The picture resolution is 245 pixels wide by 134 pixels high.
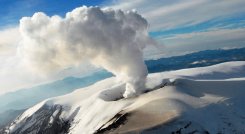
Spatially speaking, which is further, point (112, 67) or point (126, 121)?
point (112, 67)

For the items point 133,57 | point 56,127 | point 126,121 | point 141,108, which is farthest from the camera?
point 56,127

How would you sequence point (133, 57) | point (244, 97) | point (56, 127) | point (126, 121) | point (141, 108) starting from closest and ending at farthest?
point (126, 121)
point (141, 108)
point (244, 97)
point (133, 57)
point (56, 127)

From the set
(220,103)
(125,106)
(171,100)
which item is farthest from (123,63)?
(220,103)

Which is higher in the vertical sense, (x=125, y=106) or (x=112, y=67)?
(x=112, y=67)

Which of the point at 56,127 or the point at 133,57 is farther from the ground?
the point at 133,57

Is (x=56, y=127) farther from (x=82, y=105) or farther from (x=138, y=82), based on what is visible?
(x=138, y=82)

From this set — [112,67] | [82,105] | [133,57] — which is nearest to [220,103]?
[133,57]

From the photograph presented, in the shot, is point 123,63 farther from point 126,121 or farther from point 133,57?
point 126,121
